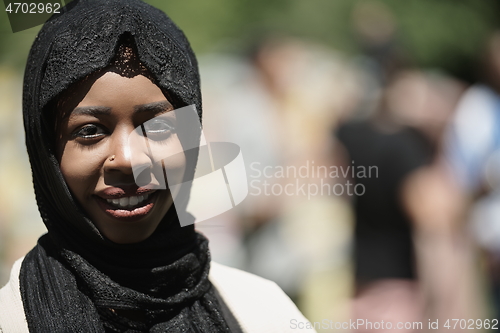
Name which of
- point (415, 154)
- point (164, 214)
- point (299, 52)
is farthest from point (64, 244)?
point (299, 52)

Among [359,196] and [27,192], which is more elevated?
[27,192]

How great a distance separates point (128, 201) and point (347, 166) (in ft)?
4.19

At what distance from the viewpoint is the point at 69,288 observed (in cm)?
137

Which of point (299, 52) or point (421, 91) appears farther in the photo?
point (299, 52)

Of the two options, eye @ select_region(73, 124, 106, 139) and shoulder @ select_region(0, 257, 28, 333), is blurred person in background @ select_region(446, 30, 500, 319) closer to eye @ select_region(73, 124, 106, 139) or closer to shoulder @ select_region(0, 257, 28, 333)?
eye @ select_region(73, 124, 106, 139)

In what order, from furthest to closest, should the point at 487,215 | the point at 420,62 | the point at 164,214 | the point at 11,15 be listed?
the point at 420,62
the point at 487,215
the point at 11,15
the point at 164,214

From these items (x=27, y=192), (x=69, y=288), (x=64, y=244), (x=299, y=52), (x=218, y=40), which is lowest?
(x=69, y=288)

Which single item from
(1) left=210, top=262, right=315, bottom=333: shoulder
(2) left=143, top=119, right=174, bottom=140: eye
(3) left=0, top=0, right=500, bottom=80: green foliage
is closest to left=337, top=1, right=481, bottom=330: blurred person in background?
(1) left=210, top=262, right=315, bottom=333: shoulder

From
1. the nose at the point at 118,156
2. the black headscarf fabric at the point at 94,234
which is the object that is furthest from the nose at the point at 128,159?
the black headscarf fabric at the point at 94,234

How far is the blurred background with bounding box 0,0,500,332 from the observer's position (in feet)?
7.27

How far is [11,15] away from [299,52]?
1.75 m

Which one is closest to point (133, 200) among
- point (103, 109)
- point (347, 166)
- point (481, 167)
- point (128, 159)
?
point (128, 159)

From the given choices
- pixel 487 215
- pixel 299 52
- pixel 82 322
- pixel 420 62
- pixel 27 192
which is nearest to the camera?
pixel 82 322

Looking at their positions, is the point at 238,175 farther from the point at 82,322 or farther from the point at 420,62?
the point at 420,62
